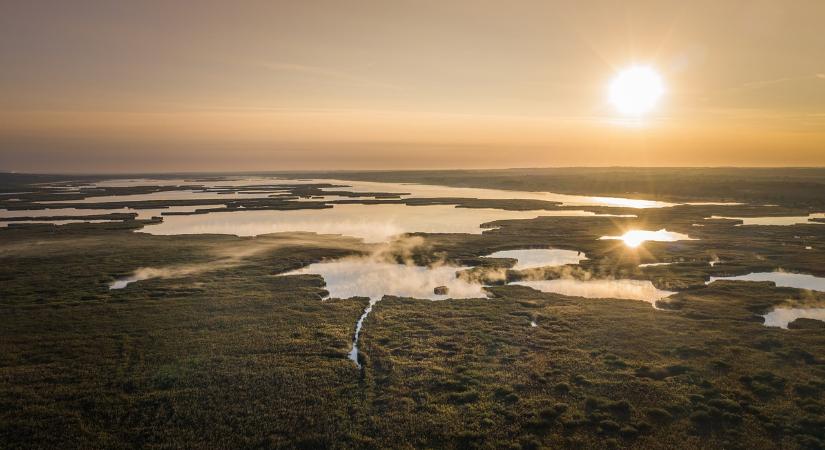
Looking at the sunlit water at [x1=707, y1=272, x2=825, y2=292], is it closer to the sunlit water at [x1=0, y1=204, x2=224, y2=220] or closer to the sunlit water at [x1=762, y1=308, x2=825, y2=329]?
the sunlit water at [x1=762, y1=308, x2=825, y2=329]

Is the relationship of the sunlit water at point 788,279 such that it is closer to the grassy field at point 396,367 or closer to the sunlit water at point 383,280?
the grassy field at point 396,367

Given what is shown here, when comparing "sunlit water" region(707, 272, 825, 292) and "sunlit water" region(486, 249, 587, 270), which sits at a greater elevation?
"sunlit water" region(486, 249, 587, 270)

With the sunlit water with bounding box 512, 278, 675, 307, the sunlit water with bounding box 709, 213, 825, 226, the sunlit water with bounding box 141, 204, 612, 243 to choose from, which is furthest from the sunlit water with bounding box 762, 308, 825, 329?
the sunlit water with bounding box 709, 213, 825, 226

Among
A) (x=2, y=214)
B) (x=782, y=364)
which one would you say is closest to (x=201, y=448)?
(x=782, y=364)

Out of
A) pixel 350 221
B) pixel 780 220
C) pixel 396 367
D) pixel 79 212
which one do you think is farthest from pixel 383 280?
pixel 79 212

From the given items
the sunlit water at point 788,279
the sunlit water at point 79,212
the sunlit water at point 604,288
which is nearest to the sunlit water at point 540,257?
the sunlit water at point 604,288

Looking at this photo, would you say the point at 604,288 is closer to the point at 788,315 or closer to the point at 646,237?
the point at 788,315
